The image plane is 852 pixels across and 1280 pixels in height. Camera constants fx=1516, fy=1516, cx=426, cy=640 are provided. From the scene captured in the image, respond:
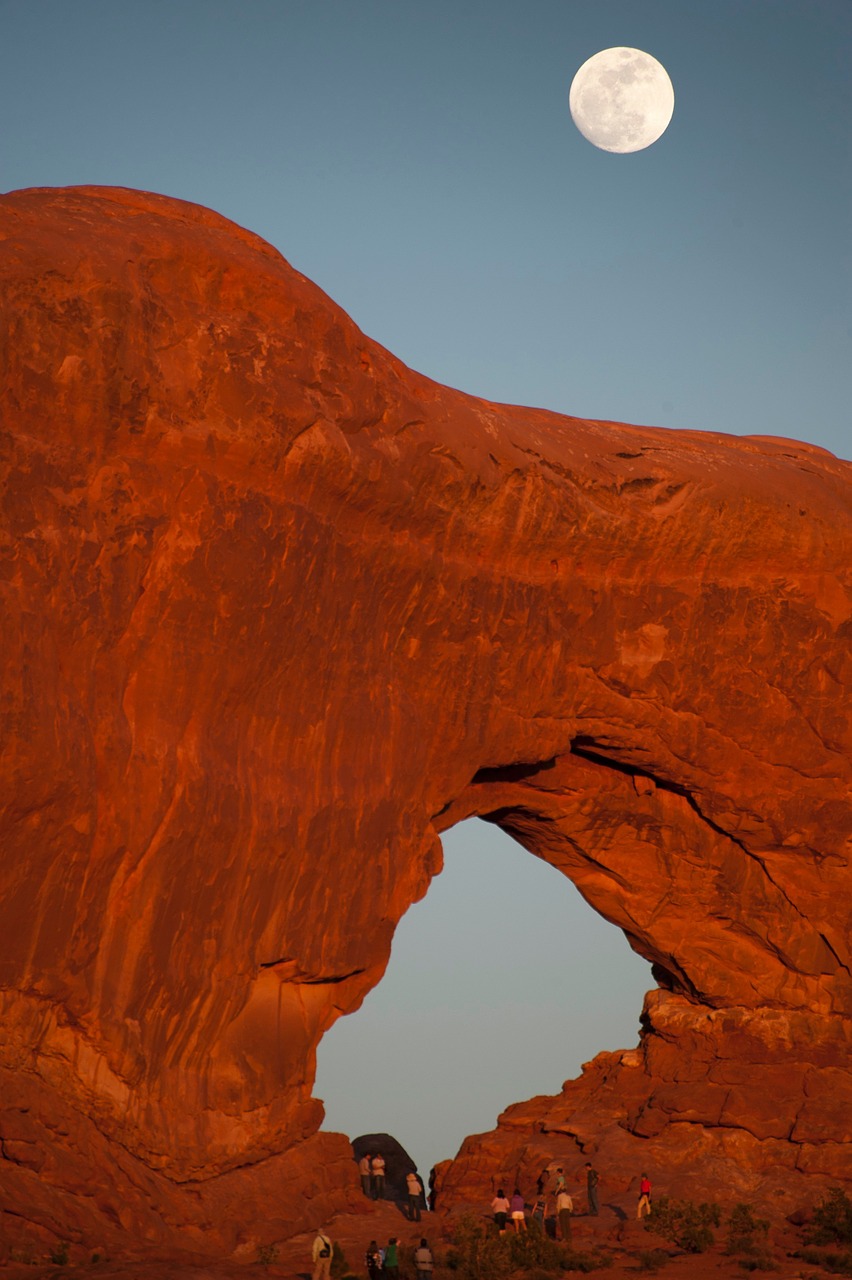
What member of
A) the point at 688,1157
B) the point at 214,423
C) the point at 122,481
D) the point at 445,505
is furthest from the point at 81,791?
the point at 688,1157

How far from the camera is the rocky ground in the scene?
1680 cm

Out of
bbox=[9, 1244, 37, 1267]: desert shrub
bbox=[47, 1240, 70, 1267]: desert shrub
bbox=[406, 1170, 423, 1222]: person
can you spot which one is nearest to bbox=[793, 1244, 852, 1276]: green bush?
bbox=[406, 1170, 423, 1222]: person

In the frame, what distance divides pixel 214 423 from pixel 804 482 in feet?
42.3

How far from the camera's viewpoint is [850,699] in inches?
1115

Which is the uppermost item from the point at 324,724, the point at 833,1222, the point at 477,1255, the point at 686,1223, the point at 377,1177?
the point at 324,724

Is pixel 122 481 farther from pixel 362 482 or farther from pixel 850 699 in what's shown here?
pixel 850 699

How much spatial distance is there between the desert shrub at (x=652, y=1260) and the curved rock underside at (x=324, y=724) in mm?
4291

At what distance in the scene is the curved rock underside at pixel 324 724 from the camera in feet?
62.0

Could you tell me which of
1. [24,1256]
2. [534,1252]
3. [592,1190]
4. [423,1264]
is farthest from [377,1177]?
[24,1256]

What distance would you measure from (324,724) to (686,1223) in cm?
991

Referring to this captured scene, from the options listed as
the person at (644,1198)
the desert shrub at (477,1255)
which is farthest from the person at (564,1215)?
the person at (644,1198)

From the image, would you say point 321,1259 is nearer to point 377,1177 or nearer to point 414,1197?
point 414,1197

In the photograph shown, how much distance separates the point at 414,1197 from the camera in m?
24.4

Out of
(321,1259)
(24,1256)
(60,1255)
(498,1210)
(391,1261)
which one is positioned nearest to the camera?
(24,1256)
